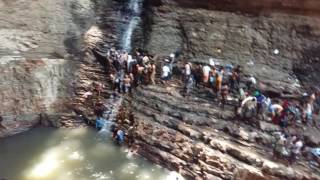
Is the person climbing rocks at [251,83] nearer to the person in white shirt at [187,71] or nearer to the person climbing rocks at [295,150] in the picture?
the person in white shirt at [187,71]

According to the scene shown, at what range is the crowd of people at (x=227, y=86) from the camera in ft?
50.1

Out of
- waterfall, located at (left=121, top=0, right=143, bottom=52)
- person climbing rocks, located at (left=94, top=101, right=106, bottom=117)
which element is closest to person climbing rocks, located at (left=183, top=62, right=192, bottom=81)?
waterfall, located at (left=121, top=0, right=143, bottom=52)

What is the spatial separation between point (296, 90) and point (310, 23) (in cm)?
259

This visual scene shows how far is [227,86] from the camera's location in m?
17.1

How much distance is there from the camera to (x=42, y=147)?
55.5 feet

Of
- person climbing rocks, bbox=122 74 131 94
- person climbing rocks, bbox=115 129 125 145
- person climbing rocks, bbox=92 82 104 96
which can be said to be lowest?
person climbing rocks, bbox=115 129 125 145

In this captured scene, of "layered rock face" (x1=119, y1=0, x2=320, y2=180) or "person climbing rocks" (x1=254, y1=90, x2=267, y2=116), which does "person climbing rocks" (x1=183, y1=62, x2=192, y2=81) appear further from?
"person climbing rocks" (x1=254, y1=90, x2=267, y2=116)

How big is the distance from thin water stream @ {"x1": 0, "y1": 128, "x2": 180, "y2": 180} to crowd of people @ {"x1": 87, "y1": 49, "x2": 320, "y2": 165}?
1144 mm

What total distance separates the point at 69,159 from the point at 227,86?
21.9 ft

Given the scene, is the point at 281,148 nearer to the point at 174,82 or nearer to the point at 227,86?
the point at 227,86

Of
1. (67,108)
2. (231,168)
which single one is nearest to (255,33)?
(231,168)

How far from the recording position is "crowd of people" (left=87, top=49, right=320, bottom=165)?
1526 centimetres

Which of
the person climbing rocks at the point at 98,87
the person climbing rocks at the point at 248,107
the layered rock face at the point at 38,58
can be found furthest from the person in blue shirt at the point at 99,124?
the person climbing rocks at the point at 248,107

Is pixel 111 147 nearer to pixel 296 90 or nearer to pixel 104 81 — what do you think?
pixel 104 81
